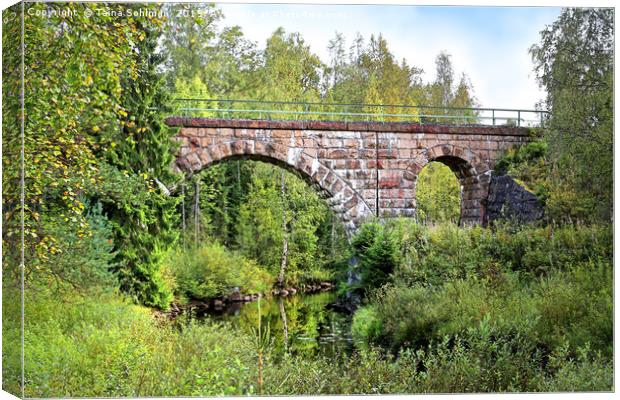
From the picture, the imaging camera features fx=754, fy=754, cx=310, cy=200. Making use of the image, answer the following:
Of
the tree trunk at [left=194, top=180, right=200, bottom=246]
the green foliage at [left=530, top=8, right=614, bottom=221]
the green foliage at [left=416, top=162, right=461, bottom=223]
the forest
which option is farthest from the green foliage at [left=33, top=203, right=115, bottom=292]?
the tree trunk at [left=194, top=180, right=200, bottom=246]

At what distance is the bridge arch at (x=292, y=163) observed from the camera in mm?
11812

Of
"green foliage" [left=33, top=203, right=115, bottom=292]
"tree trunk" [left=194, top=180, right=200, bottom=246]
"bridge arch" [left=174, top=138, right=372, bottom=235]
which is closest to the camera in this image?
"green foliage" [left=33, top=203, right=115, bottom=292]

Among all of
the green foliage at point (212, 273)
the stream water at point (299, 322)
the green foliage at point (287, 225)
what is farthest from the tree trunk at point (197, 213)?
the stream water at point (299, 322)

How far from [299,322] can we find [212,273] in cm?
447

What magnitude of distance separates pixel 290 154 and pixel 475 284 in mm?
4961

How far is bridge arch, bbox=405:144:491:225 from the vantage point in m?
9.73

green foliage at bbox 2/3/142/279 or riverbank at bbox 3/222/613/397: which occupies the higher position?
green foliage at bbox 2/3/142/279

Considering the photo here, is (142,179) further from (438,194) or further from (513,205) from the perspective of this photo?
(438,194)

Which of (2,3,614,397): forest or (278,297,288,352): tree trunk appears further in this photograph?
(278,297,288,352): tree trunk

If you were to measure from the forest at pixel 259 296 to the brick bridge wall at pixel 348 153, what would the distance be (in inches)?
26.6

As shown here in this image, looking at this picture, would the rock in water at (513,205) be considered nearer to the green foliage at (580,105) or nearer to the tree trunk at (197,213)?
the green foliage at (580,105)

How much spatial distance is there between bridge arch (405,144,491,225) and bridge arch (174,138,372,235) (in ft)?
4.17

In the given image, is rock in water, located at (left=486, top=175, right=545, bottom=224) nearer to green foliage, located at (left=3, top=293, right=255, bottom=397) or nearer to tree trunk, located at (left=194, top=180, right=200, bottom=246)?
green foliage, located at (left=3, top=293, right=255, bottom=397)

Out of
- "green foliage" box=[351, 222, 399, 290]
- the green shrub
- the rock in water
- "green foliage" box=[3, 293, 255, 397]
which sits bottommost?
the green shrub
